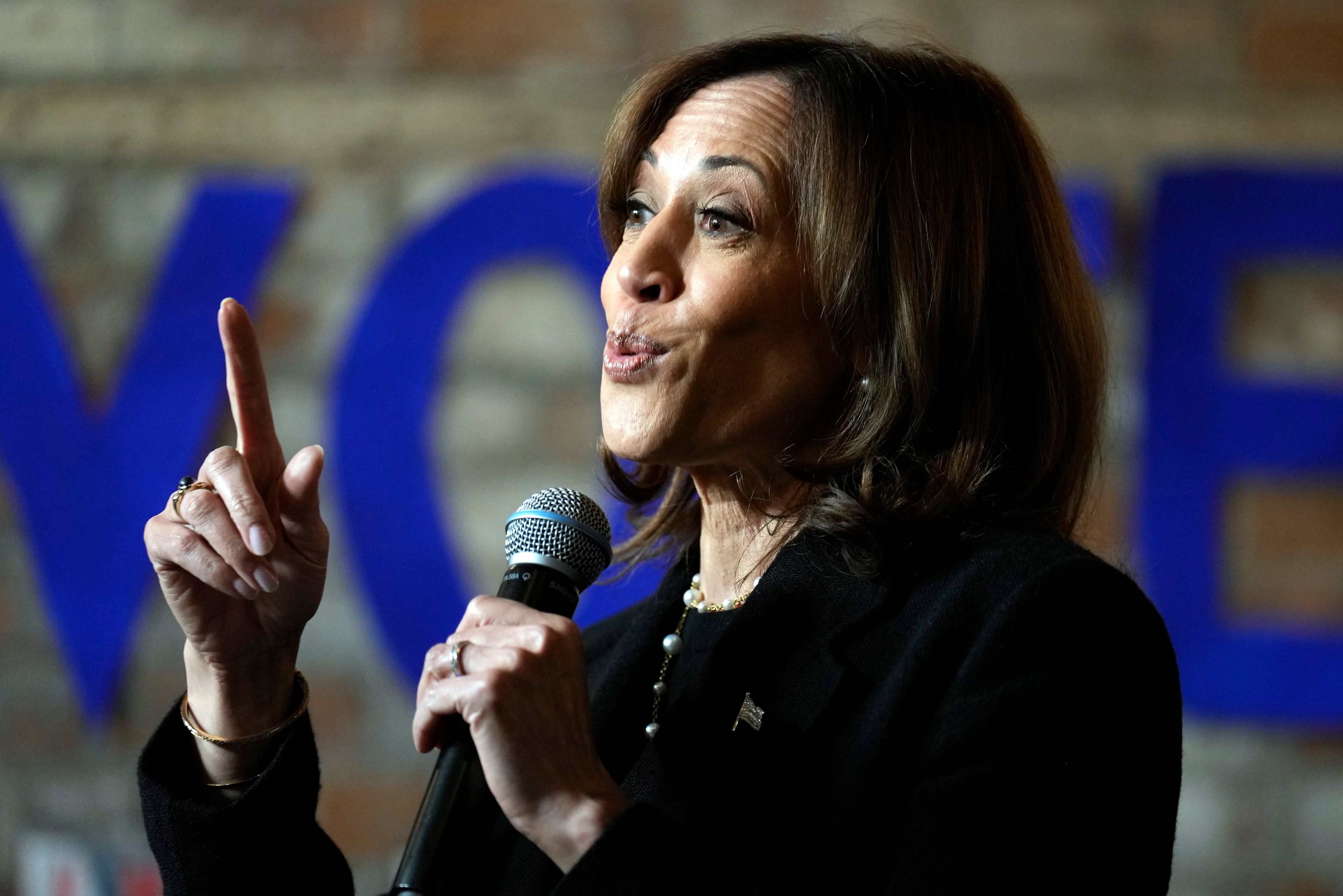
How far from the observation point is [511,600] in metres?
1.06

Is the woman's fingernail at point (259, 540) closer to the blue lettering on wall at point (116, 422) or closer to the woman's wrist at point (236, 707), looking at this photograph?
the woman's wrist at point (236, 707)

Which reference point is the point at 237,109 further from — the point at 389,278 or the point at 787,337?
the point at 787,337

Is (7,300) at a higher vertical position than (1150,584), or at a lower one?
higher

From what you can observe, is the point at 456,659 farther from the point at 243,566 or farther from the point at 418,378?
the point at 418,378

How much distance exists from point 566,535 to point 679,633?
0.30 meters

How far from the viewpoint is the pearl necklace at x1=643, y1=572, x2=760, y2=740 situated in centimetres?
131

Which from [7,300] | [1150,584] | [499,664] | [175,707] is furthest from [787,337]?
[7,300]

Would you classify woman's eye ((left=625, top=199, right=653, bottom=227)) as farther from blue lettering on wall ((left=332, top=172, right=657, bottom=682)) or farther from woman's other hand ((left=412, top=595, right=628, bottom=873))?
blue lettering on wall ((left=332, top=172, right=657, bottom=682))

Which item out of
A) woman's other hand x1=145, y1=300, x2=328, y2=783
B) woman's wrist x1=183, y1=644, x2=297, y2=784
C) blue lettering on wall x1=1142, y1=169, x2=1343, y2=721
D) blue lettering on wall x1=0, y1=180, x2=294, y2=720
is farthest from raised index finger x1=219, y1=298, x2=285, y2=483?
blue lettering on wall x1=1142, y1=169, x2=1343, y2=721

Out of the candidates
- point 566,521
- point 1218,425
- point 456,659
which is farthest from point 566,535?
point 1218,425

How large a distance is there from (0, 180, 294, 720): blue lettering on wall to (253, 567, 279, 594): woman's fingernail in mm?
1595

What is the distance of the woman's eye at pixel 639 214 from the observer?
1318mm

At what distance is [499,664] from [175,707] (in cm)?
50

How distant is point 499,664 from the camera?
3.14 ft
